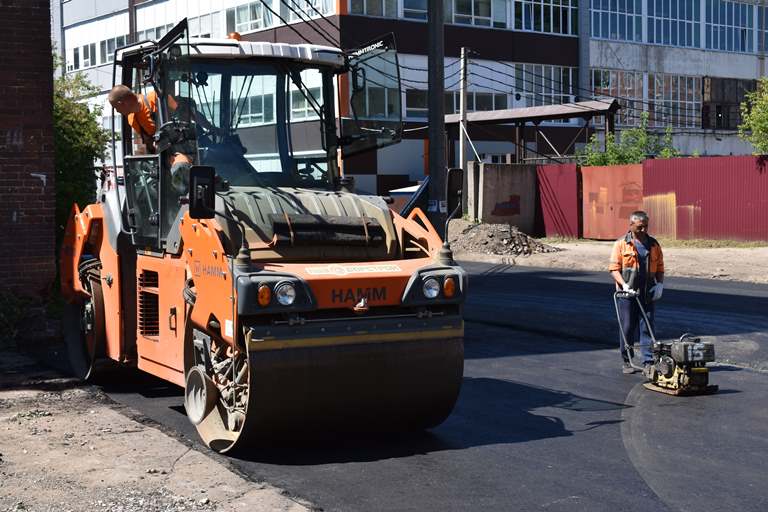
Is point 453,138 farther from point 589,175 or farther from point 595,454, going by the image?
point 595,454

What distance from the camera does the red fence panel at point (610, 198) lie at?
33.5 metres

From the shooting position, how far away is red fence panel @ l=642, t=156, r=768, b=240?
29.7 metres

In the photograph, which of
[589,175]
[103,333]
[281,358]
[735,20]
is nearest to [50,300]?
[103,333]

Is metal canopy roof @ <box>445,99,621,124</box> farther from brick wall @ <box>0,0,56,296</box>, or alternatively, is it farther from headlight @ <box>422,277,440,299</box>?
headlight @ <box>422,277,440,299</box>

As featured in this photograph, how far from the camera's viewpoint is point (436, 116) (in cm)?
1522

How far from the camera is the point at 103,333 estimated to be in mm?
10148

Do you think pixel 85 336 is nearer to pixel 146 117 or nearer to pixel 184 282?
pixel 146 117

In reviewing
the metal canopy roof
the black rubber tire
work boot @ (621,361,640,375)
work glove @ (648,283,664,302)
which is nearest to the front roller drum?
the black rubber tire

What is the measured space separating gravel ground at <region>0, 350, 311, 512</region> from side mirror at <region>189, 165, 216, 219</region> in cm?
172

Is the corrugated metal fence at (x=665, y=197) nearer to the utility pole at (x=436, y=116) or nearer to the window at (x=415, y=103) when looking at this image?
the window at (x=415, y=103)

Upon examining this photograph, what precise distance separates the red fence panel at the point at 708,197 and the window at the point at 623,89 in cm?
2372

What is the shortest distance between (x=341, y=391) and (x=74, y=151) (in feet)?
37.2

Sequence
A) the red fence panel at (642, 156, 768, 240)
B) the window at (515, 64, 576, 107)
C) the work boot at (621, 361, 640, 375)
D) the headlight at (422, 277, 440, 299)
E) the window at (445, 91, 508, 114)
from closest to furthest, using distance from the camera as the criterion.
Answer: the headlight at (422, 277, 440, 299)
the work boot at (621, 361, 640, 375)
the red fence panel at (642, 156, 768, 240)
the window at (445, 91, 508, 114)
the window at (515, 64, 576, 107)

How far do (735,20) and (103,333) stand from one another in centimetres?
5889
